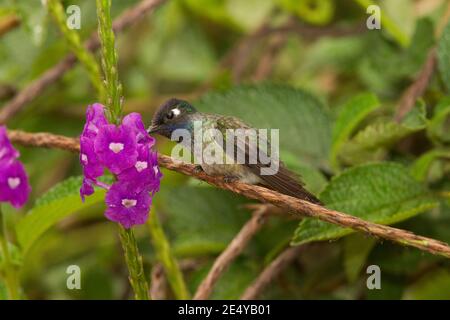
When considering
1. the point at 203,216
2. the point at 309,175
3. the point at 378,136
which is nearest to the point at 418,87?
the point at 378,136

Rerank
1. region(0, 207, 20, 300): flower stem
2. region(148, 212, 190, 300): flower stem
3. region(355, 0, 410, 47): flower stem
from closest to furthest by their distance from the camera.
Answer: region(0, 207, 20, 300): flower stem → region(148, 212, 190, 300): flower stem → region(355, 0, 410, 47): flower stem

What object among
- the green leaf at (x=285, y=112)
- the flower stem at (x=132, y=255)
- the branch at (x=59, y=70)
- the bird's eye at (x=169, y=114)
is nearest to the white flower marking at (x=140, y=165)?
the flower stem at (x=132, y=255)

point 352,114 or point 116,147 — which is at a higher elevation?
point 352,114

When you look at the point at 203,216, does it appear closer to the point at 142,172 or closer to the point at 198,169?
the point at 198,169

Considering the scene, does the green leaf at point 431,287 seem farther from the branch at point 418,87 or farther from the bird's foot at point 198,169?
the bird's foot at point 198,169

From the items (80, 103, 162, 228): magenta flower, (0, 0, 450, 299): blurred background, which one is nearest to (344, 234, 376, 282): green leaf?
(0, 0, 450, 299): blurred background

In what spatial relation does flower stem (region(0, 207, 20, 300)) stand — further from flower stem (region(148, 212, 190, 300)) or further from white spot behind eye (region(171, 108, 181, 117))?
white spot behind eye (region(171, 108, 181, 117))
